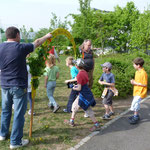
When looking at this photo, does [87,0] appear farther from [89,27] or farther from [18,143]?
[18,143]

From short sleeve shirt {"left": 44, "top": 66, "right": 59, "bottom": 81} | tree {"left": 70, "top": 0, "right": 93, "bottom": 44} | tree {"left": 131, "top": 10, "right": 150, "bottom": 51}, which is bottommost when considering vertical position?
short sleeve shirt {"left": 44, "top": 66, "right": 59, "bottom": 81}

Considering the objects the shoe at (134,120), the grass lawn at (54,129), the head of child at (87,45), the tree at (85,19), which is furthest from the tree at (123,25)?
the shoe at (134,120)

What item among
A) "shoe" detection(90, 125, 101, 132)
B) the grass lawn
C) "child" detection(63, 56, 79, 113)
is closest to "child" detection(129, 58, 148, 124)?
the grass lawn

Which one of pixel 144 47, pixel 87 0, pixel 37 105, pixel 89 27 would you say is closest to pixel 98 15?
pixel 89 27

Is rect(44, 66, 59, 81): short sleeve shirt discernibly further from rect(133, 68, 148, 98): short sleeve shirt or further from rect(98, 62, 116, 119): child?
rect(133, 68, 148, 98): short sleeve shirt

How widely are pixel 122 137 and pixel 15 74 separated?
8.66 feet

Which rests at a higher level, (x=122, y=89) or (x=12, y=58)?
(x=12, y=58)

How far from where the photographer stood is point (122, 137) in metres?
3.87

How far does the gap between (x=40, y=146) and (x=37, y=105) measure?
2.40 m

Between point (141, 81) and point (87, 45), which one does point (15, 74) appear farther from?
point (141, 81)

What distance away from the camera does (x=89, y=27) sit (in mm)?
23984

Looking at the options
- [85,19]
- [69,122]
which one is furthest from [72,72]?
[85,19]

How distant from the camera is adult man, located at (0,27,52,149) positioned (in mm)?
3012

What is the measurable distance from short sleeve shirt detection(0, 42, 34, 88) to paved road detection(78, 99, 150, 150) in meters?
1.79
